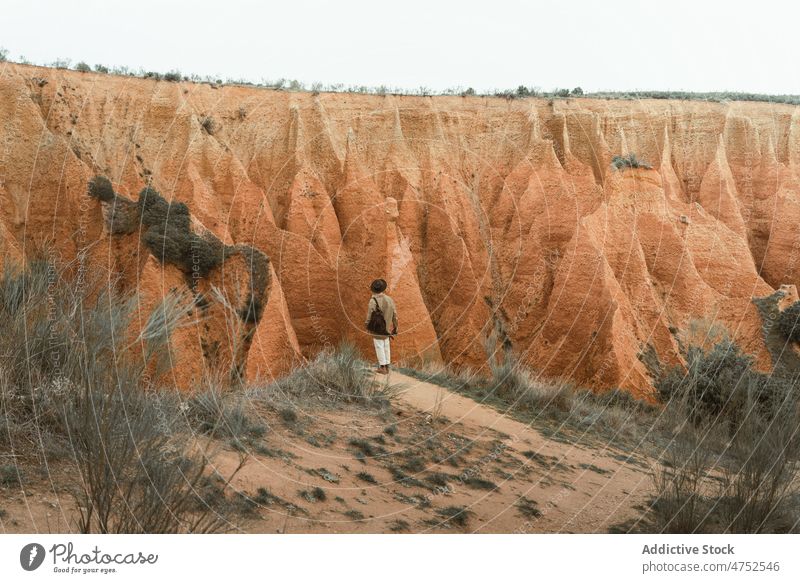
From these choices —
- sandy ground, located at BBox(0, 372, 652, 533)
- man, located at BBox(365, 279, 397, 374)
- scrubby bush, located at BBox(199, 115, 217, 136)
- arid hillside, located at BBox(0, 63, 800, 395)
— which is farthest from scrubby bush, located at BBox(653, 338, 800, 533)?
scrubby bush, located at BBox(199, 115, 217, 136)

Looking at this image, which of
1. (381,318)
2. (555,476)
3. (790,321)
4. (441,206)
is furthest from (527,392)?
(441,206)

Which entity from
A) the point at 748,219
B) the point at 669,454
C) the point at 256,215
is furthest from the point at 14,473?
the point at 748,219

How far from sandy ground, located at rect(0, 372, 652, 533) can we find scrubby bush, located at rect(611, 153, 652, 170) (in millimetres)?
13396

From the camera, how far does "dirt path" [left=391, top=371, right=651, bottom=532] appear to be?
6.39 metres

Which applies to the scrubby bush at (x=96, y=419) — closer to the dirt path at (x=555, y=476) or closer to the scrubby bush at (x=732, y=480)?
the dirt path at (x=555, y=476)

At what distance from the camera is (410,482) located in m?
6.78

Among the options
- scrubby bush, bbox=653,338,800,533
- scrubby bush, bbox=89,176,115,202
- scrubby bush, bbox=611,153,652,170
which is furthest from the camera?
scrubby bush, bbox=611,153,652,170

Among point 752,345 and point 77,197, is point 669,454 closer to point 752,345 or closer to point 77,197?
point 752,345

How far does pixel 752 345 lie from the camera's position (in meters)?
16.4

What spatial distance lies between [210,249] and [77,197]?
597 cm

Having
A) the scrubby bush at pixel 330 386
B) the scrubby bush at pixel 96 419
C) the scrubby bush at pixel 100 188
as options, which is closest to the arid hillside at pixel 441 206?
the scrubby bush at pixel 100 188

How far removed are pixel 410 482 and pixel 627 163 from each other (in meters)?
17.0

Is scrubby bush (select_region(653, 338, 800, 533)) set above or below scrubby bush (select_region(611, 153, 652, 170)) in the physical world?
below

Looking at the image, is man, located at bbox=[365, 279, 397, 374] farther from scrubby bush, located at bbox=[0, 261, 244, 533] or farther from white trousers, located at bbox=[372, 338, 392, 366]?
scrubby bush, located at bbox=[0, 261, 244, 533]
